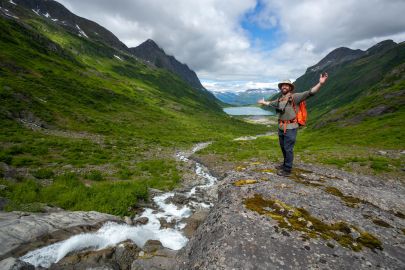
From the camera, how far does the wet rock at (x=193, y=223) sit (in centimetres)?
1238

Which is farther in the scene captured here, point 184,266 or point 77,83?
point 77,83

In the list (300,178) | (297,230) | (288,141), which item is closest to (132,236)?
(297,230)

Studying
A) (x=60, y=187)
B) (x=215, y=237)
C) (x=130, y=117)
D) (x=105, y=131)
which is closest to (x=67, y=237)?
(x=215, y=237)

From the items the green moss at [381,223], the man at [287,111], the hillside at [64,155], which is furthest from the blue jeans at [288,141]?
the hillside at [64,155]

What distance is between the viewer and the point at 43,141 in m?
28.5

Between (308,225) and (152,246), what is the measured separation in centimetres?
655

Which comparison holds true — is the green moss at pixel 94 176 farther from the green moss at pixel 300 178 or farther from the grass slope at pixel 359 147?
the green moss at pixel 300 178

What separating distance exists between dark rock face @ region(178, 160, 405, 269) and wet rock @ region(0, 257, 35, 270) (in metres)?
4.70

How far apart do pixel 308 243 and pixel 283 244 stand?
0.79 m

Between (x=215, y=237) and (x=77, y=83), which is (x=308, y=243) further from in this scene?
(x=77, y=83)

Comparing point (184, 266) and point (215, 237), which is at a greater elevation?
point (215, 237)

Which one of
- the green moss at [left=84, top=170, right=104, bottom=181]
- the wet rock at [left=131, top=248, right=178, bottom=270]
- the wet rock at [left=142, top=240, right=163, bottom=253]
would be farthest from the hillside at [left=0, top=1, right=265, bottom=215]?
the wet rock at [left=131, top=248, right=178, bottom=270]

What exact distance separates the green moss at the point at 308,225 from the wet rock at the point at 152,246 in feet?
14.3

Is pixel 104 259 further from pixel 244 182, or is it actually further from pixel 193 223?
pixel 244 182
